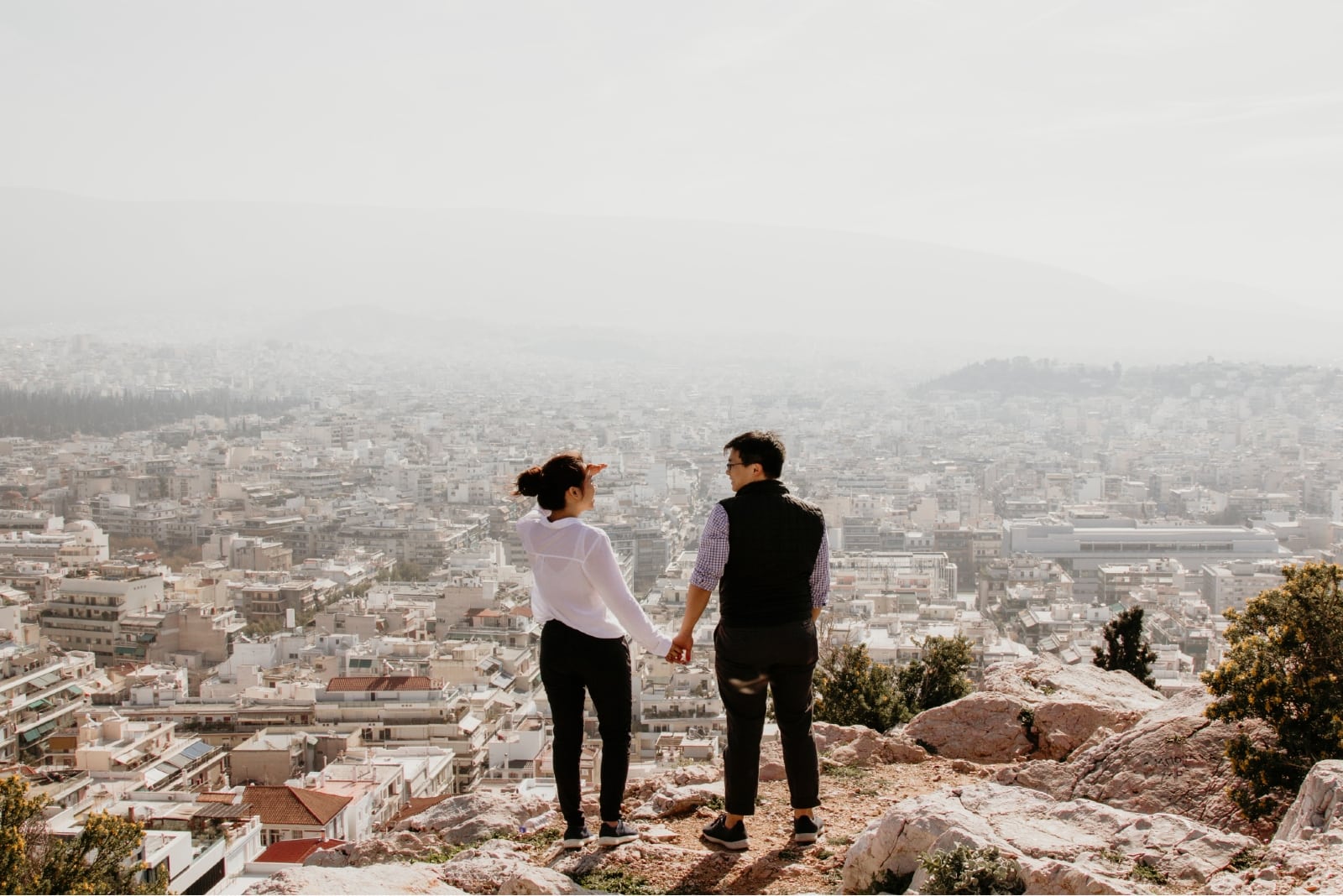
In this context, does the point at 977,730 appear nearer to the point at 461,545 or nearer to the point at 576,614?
the point at 576,614

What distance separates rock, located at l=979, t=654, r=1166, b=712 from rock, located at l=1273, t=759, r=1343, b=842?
207 centimetres

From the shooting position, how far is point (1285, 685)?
3.43 m

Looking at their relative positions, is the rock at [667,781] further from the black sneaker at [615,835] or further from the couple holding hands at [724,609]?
the couple holding hands at [724,609]

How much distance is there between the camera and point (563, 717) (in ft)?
9.57

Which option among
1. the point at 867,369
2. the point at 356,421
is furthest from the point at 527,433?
the point at 867,369

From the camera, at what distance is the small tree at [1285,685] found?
3.22m

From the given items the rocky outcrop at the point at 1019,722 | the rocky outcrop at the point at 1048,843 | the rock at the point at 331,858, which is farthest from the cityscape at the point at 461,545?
the rocky outcrop at the point at 1048,843

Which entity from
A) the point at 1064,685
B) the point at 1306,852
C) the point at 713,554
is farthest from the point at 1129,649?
the point at 713,554

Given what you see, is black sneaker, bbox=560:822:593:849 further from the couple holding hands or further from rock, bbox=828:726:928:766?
rock, bbox=828:726:928:766

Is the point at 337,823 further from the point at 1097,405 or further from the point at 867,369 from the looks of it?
the point at 867,369

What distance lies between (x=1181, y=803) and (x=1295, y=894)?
110 cm

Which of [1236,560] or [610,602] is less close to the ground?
[610,602]

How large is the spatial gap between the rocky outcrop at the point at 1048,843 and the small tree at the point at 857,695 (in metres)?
2.86

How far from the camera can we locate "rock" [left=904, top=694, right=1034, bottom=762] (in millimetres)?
4738
